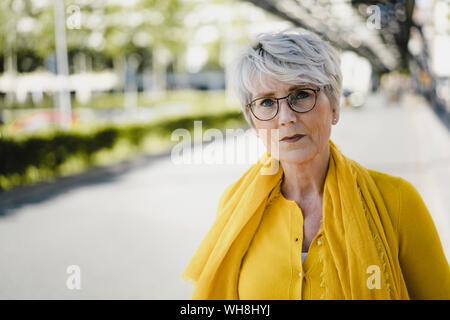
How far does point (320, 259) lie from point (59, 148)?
9.57 metres

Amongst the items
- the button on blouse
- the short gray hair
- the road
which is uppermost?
the short gray hair

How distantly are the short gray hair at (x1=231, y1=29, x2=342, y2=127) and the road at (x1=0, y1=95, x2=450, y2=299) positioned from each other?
9.27 ft

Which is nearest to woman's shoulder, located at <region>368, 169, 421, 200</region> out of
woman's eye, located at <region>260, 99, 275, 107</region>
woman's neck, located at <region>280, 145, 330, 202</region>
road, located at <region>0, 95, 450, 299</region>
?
woman's neck, located at <region>280, 145, 330, 202</region>

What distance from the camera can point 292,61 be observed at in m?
1.47

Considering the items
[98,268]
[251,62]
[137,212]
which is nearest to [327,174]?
[251,62]

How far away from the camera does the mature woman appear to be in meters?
1.43

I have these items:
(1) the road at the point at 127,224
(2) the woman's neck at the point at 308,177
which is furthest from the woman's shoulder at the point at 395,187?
(1) the road at the point at 127,224

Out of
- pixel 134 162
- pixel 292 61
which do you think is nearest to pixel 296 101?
pixel 292 61

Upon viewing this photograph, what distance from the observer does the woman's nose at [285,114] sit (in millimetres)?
1504

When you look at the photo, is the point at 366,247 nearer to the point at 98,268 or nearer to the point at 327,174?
the point at 327,174

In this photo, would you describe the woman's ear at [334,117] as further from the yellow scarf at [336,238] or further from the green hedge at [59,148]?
the green hedge at [59,148]

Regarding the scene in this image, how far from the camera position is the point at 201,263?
1659mm

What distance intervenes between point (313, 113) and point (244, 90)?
0.85ft

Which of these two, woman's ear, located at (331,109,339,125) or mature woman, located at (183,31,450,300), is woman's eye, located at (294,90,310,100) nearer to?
mature woman, located at (183,31,450,300)
